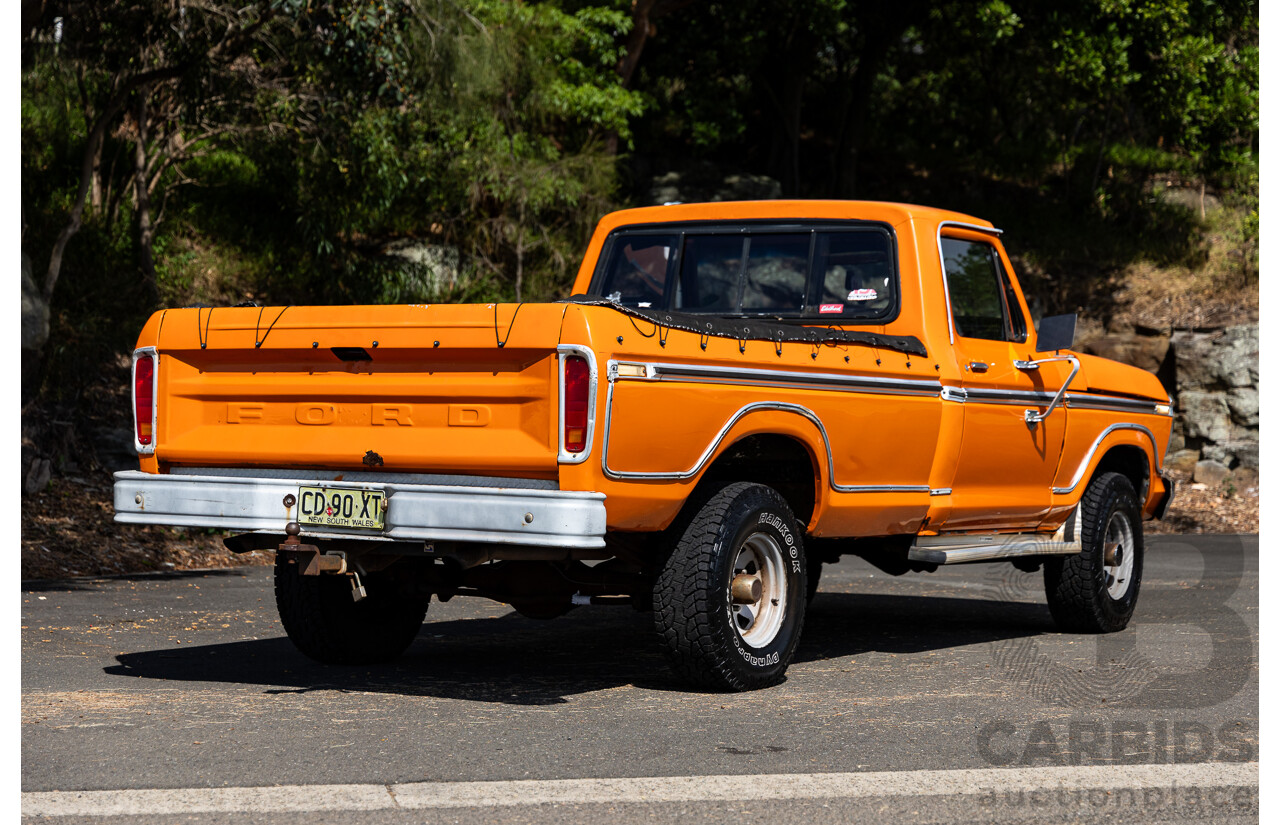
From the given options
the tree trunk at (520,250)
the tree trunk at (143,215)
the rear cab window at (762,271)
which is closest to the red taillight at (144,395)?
the rear cab window at (762,271)

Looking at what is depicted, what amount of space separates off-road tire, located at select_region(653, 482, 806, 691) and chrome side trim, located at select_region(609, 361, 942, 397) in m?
0.52

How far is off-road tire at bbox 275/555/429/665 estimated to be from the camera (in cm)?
696

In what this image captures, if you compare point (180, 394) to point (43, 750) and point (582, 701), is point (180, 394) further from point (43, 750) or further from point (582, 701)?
point (582, 701)

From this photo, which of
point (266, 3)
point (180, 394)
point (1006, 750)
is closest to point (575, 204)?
point (266, 3)

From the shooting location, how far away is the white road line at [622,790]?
4367 mm

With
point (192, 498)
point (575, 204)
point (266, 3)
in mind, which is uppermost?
point (266, 3)

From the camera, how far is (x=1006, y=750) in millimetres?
5344

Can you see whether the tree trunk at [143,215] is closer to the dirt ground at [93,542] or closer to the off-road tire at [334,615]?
the dirt ground at [93,542]

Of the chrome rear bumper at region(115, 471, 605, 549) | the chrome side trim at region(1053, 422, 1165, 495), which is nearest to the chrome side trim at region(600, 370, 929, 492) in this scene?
the chrome rear bumper at region(115, 471, 605, 549)

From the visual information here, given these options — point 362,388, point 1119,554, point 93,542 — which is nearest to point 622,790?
point 362,388

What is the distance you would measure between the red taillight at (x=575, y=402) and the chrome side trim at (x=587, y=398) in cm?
2

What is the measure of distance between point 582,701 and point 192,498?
6.24ft

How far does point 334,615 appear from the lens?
6.97 m

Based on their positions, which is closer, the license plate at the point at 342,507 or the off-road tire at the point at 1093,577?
the license plate at the point at 342,507
